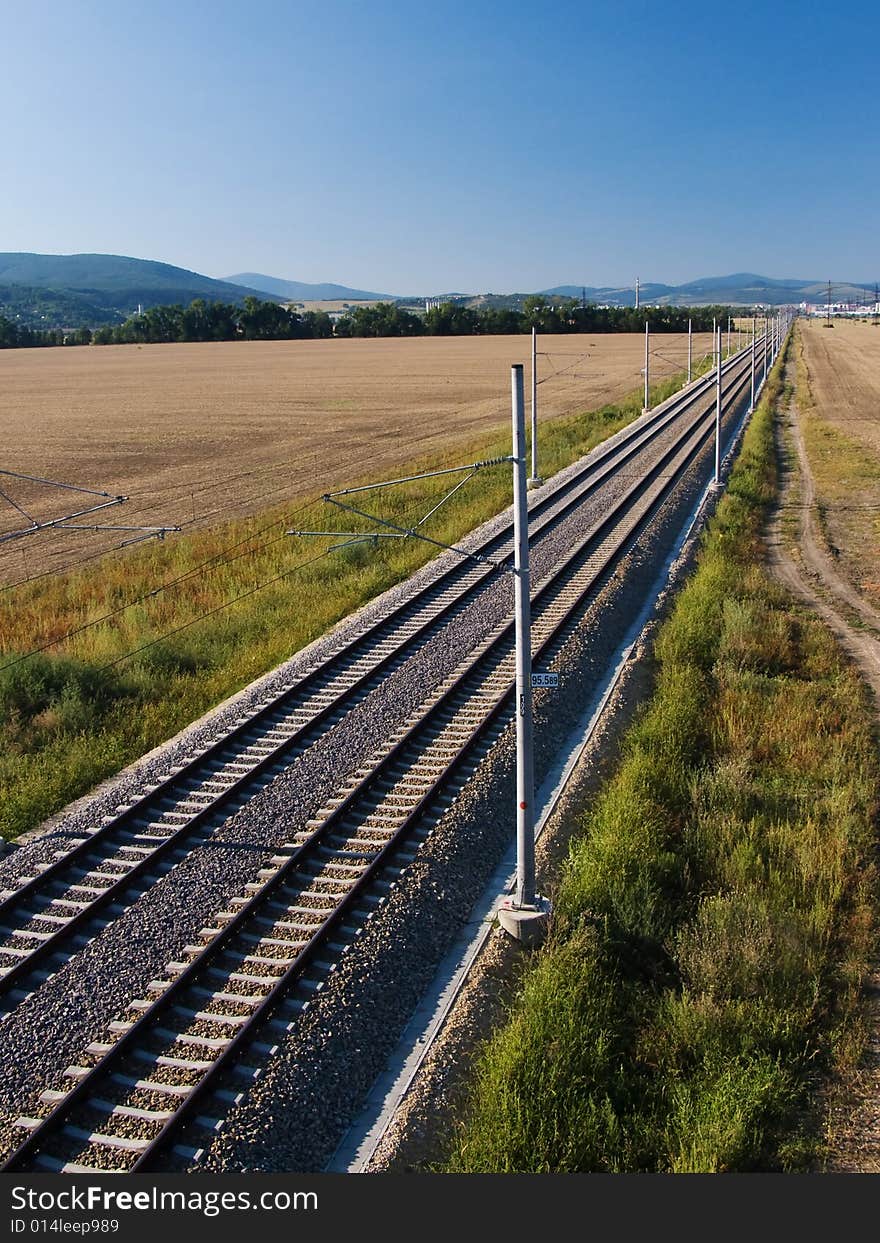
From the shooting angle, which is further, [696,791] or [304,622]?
[304,622]

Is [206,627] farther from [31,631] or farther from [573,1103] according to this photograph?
[573,1103]

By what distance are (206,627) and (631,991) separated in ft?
45.7

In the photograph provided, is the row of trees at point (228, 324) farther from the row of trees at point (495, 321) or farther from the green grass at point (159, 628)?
the green grass at point (159, 628)

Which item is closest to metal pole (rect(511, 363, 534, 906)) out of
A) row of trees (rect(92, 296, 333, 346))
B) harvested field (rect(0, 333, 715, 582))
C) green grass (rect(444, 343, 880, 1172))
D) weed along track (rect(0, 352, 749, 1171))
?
weed along track (rect(0, 352, 749, 1171))

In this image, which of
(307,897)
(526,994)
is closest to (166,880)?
(307,897)

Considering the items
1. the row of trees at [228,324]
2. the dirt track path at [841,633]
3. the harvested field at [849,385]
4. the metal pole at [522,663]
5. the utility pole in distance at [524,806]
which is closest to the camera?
the dirt track path at [841,633]

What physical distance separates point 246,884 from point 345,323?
17482 centimetres

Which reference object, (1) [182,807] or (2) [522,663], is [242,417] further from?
(2) [522,663]

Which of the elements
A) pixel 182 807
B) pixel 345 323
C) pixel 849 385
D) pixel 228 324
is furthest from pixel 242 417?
pixel 228 324

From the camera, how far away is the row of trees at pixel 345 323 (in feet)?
548

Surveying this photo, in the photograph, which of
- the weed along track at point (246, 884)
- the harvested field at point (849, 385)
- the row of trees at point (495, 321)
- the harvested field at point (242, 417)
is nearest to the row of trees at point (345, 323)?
the row of trees at point (495, 321)

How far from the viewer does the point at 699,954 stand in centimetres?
1058

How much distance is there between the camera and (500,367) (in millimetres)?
108500

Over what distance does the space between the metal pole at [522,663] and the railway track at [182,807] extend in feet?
1.44
